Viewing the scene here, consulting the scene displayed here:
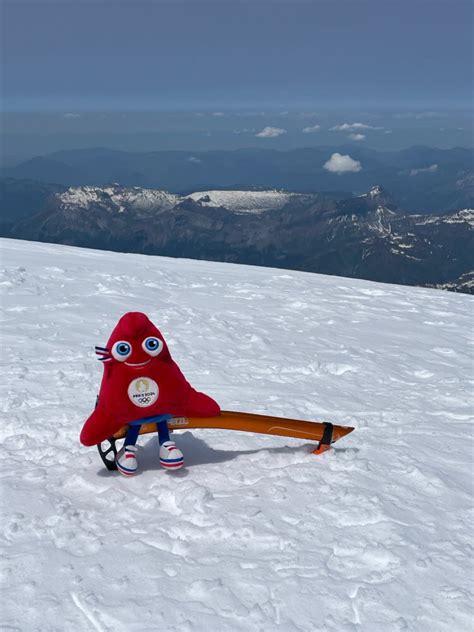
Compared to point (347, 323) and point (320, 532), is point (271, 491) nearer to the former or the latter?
point (320, 532)

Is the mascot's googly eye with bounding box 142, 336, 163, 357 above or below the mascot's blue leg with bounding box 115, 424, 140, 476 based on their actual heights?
above

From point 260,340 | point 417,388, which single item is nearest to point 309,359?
point 260,340

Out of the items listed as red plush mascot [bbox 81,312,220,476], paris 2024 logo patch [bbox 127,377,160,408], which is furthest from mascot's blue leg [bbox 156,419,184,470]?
paris 2024 logo patch [bbox 127,377,160,408]

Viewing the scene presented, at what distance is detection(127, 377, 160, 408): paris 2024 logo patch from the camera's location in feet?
16.1

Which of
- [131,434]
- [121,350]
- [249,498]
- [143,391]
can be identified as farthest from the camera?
[131,434]

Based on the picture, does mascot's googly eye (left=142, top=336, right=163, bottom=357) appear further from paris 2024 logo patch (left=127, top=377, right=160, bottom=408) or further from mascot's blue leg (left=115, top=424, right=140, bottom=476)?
mascot's blue leg (left=115, top=424, right=140, bottom=476)

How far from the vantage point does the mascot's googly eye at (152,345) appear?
4.86 meters

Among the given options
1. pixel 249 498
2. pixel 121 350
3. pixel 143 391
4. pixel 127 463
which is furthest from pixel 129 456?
pixel 249 498

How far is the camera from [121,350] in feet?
15.7

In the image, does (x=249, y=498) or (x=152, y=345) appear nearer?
(x=249, y=498)

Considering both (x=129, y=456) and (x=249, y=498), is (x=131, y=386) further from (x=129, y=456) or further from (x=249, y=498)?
(x=249, y=498)

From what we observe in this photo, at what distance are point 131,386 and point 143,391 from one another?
4.6 inches

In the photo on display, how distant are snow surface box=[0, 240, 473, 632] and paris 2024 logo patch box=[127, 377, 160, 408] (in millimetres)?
702

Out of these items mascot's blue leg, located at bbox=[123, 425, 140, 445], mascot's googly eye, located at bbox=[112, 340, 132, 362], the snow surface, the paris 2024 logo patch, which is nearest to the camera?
the snow surface
